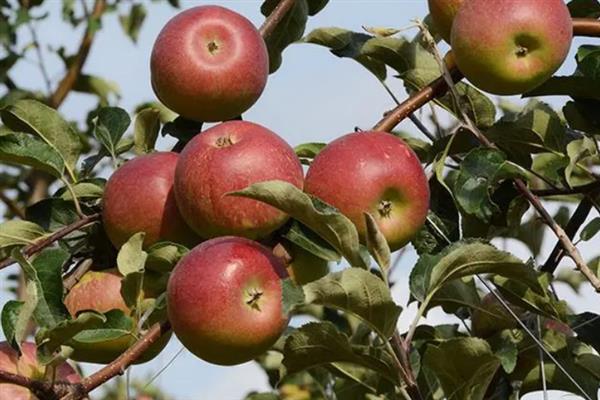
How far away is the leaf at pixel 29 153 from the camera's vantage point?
1431 millimetres

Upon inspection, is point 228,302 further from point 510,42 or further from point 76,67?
point 76,67

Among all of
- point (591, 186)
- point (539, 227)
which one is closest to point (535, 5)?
point (591, 186)

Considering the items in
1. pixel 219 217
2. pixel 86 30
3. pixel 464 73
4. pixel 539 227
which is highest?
pixel 464 73

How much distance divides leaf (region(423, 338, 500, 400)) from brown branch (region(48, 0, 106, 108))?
10.1 feet

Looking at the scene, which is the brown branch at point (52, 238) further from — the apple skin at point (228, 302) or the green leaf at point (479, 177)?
→ the green leaf at point (479, 177)

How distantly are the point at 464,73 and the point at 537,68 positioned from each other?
3.1 inches

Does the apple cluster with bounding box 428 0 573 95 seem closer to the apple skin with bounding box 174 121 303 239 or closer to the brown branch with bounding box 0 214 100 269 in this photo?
the apple skin with bounding box 174 121 303 239

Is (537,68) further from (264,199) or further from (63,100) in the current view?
(63,100)

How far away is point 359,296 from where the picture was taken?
114cm

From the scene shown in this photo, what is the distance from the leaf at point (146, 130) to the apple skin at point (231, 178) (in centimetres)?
28

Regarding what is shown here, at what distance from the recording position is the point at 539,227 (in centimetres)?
178

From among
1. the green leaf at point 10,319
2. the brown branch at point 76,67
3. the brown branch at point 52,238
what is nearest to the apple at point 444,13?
the brown branch at point 52,238

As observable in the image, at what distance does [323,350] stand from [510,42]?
0.39m

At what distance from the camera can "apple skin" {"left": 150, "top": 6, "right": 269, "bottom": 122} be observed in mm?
1455
